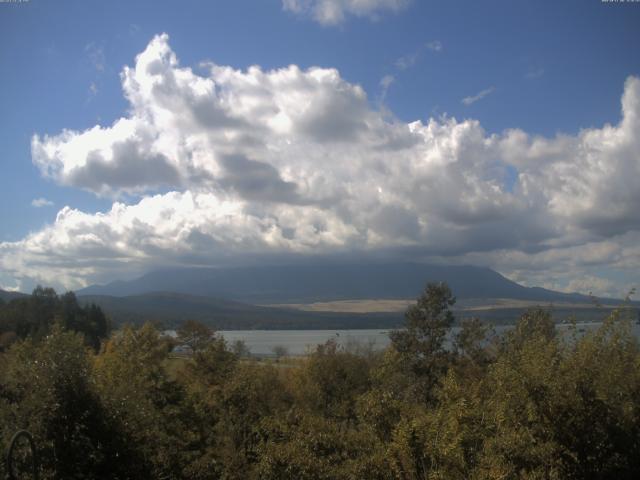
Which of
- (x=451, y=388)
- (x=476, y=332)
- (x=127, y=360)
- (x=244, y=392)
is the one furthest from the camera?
(x=476, y=332)

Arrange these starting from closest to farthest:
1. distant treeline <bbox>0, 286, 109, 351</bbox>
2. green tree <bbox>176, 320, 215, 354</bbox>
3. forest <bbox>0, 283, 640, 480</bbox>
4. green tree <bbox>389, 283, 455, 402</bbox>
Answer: forest <bbox>0, 283, 640, 480</bbox>
green tree <bbox>389, 283, 455, 402</bbox>
green tree <bbox>176, 320, 215, 354</bbox>
distant treeline <bbox>0, 286, 109, 351</bbox>

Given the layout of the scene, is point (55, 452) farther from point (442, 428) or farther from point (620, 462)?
point (620, 462)

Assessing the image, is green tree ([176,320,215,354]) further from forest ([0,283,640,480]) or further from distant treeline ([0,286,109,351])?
forest ([0,283,640,480])

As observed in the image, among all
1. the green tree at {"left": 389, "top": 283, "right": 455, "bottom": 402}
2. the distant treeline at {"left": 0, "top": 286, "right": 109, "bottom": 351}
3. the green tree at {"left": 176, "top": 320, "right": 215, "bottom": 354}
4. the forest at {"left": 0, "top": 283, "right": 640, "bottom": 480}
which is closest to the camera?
the forest at {"left": 0, "top": 283, "right": 640, "bottom": 480}

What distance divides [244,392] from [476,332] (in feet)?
96.0

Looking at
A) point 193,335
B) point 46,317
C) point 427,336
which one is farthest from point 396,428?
point 46,317

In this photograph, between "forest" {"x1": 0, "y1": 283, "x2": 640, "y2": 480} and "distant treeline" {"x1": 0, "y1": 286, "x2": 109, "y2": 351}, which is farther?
"distant treeline" {"x1": 0, "y1": 286, "x2": 109, "y2": 351}

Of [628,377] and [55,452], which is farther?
[628,377]

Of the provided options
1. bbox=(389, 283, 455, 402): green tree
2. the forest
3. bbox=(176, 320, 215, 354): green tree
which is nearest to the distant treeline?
bbox=(176, 320, 215, 354): green tree

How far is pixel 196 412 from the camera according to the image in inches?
1215

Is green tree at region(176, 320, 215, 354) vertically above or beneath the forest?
beneath

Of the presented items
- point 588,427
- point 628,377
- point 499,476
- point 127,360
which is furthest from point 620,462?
point 127,360

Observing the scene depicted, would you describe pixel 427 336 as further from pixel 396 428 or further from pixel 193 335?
pixel 396 428

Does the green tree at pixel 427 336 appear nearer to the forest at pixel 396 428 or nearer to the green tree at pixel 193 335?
the forest at pixel 396 428
